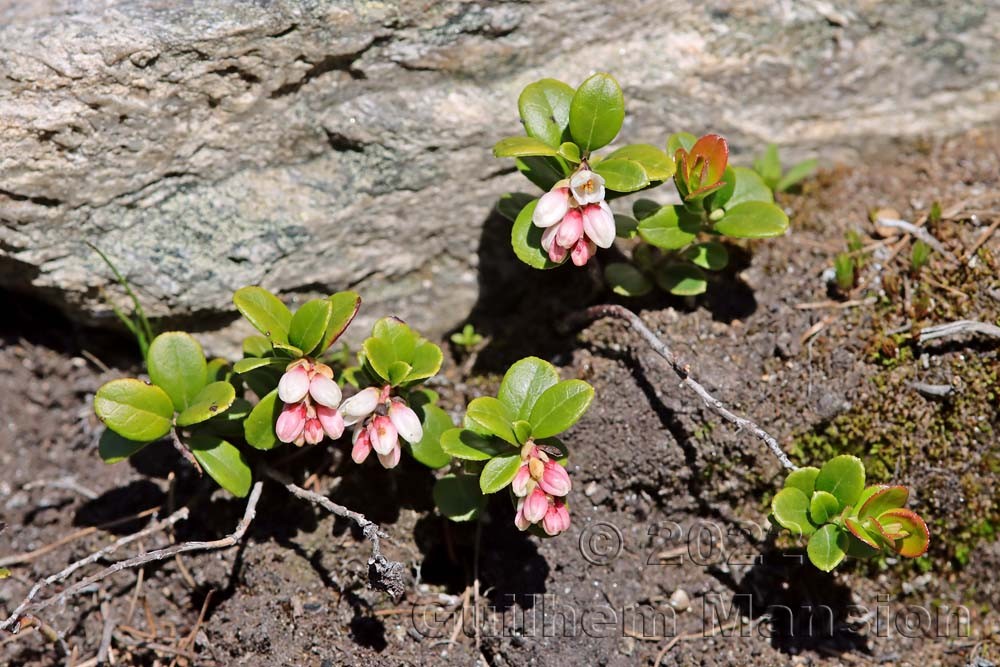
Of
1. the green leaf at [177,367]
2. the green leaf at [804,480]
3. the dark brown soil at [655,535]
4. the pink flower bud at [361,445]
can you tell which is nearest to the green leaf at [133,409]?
the green leaf at [177,367]

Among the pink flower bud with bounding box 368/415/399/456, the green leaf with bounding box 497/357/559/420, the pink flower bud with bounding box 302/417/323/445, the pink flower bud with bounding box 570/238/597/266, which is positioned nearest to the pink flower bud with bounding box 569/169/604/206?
the pink flower bud with bounding box 570/238/597/266

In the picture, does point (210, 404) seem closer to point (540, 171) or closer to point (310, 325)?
point (310, 325)

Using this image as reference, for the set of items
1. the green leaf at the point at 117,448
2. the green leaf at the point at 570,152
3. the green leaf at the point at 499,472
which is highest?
the green leaf at the point at 570,152

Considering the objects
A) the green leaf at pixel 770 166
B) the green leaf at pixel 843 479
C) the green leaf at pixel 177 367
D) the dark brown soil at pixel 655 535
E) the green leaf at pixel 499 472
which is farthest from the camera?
the green leaf at pixel 770 166

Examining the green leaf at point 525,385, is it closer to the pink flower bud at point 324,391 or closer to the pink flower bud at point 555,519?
the pink flower bud at point 555,519

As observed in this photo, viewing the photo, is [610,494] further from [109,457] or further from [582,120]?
[109,457]

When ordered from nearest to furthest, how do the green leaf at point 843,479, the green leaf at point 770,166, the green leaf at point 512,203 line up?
the green leaf at point 843,479
the green leaf at point 512,203
the green leaf at point 770,166
